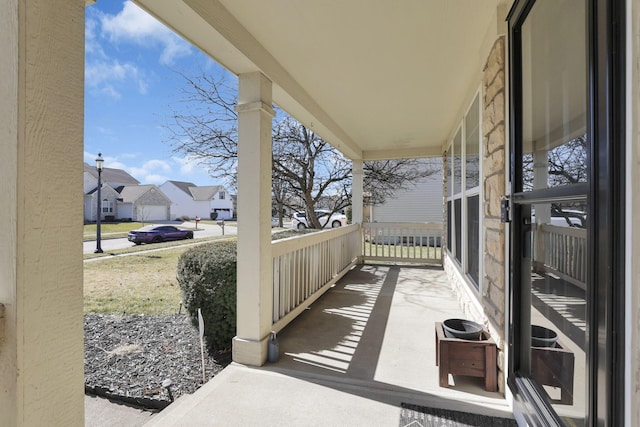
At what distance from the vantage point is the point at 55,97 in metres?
1.01

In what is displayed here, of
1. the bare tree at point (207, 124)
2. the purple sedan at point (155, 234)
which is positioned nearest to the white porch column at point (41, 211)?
the bare tree at point (207, 124)

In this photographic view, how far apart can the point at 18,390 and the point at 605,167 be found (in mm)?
1834

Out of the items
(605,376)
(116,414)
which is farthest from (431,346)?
(116,414)

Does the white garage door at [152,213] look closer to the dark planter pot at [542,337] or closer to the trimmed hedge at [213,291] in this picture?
the trimmed hedge at [213,291]

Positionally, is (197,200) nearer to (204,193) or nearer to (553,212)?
(204,193)

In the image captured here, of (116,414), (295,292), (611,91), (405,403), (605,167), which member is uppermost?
(611,91)

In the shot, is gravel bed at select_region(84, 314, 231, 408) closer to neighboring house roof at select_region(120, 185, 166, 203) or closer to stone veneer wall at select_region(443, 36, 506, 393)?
stone veneer wall at select_region(443, 36, 506, 393)

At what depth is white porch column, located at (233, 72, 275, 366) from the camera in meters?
2.46

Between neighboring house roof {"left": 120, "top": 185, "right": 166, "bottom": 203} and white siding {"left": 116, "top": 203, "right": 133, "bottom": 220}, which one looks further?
neighboring house roof {"left": 120, "top": 185, "right": 166, "bottom": 203}

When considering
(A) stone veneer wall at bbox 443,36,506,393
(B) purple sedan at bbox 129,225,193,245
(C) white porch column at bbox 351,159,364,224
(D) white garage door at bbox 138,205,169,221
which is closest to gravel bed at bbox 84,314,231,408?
(A) stone veneer wall at bbox 443,36,506,393

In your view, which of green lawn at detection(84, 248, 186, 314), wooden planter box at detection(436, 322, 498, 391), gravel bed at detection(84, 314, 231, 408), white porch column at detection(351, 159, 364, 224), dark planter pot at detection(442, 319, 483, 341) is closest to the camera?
wooden planter box at detection(436, 322, 498, 391)

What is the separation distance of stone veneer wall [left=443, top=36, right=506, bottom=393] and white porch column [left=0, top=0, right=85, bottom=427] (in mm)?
2133

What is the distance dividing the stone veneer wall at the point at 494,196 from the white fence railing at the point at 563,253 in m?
0.43

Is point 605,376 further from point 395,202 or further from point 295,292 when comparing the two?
point 395,202
